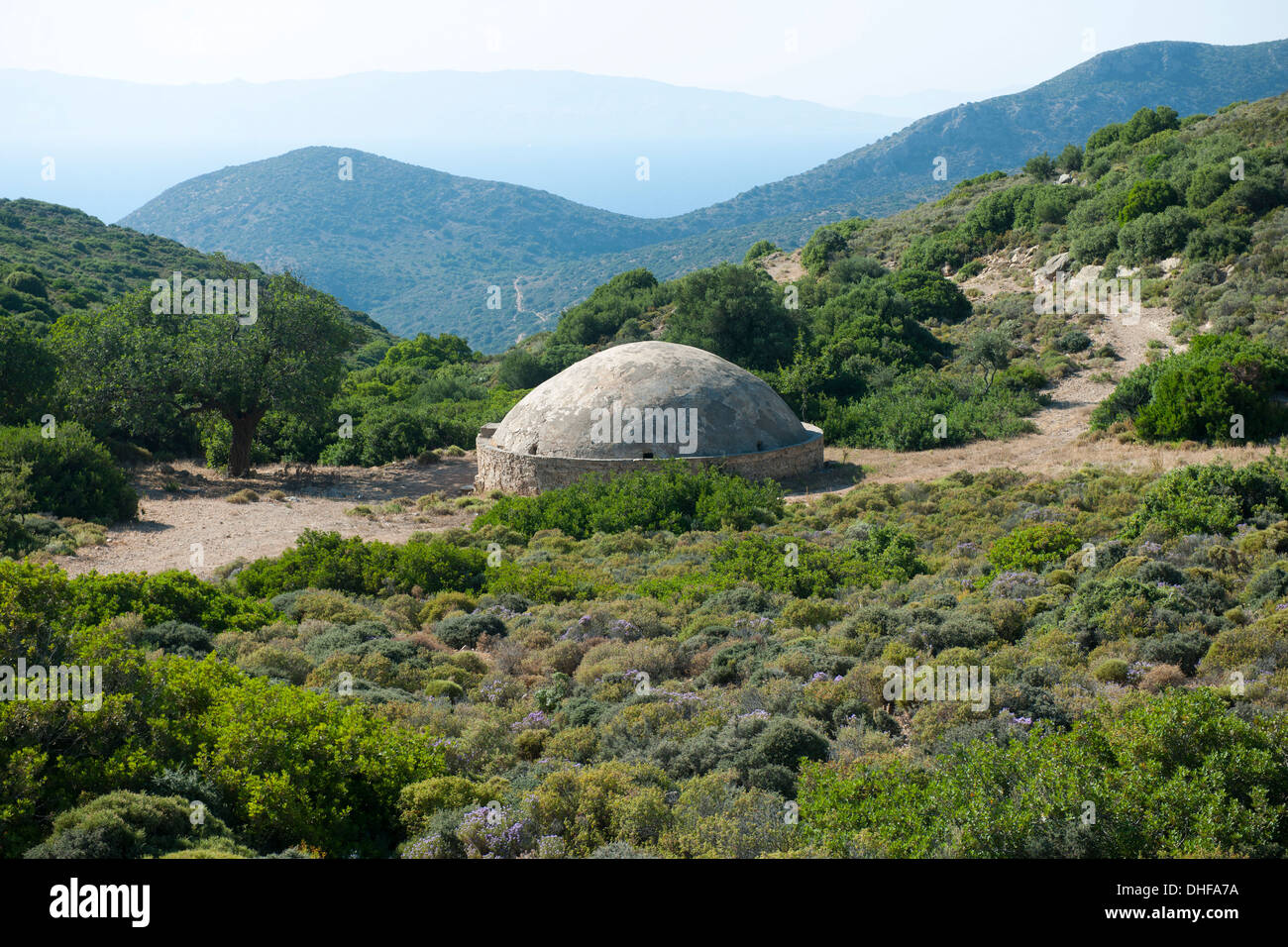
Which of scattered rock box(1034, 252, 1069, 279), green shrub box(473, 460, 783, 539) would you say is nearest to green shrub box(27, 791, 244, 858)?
green shrub box(473, 460, 783, 539)

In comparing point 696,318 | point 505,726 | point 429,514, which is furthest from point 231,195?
point 505,726

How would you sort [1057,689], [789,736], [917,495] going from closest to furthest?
[789,736]
[1057,689]
[917,495]

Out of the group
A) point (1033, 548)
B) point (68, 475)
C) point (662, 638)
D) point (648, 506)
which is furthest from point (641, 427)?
point (68, 475)

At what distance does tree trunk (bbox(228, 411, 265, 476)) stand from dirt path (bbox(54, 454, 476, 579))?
0.57 metres

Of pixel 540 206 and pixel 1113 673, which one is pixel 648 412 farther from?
pixel 540 206

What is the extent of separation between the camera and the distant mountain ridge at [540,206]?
405ft

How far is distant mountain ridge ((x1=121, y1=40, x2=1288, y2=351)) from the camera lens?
123 meters

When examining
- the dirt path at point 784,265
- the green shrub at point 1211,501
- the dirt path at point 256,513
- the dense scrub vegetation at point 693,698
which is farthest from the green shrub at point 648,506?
the dirt path at point 784,265

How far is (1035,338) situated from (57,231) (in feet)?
225

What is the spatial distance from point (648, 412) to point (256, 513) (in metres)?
9.68

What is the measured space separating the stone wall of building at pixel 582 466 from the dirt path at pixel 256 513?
1477 millimetres

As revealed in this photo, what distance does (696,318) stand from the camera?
36.5 meters

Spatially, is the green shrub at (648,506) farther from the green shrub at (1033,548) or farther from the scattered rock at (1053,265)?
the scattered rock at (1053,265)

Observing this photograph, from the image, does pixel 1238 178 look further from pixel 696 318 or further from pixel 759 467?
pixel 759 467
